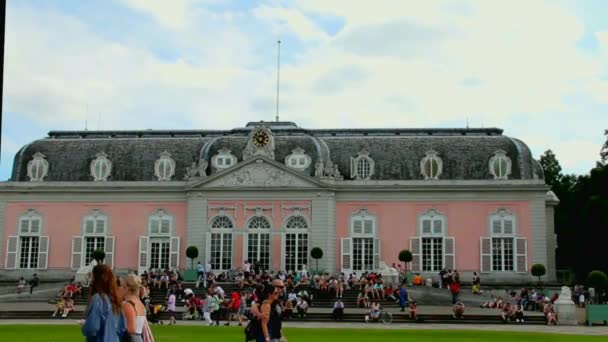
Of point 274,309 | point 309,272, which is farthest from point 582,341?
point 309,272

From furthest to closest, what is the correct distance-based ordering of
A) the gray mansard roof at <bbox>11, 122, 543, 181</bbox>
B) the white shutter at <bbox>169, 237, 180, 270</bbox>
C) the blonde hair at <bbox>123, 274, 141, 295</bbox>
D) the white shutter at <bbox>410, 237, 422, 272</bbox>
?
the gray mansard roof at <bbox>11, 122, 543, 181</bbox>
the white shutter at <bbox>169, 237, 180, 270</bbox>
the white shutter at <bbox>410, 237, 422, 272</bbox>
the blonde hair at <bbox>123, 274, 141, 295</bbox>

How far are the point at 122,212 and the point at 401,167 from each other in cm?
1584

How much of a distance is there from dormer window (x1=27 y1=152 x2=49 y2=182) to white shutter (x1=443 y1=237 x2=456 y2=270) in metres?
22.9

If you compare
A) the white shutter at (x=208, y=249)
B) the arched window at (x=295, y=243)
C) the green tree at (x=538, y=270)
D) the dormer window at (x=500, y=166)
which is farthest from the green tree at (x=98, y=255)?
the green tree at (x=538, y=270)

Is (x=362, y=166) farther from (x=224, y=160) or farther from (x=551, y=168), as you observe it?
(x=551, y=168)

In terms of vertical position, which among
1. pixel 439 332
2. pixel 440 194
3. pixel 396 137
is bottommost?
pixel 439 332

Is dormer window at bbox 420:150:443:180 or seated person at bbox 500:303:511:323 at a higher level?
dormer window at bbox 420:150:443:180

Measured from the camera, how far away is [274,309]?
10633mm

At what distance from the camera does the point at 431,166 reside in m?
47.3

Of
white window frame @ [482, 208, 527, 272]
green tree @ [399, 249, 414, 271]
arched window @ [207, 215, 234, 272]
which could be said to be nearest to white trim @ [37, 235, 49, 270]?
arched window @ [207, 215, 234, 272]

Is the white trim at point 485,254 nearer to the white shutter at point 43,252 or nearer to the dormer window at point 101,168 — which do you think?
the dormer window at point 101,168

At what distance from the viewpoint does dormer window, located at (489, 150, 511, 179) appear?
154 ft

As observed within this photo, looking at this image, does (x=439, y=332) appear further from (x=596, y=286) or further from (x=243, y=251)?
(x=243, y=251)

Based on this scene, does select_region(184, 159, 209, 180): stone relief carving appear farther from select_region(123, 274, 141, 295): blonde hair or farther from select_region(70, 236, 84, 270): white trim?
select_region(123, 274, 141, 295): blonde hair
